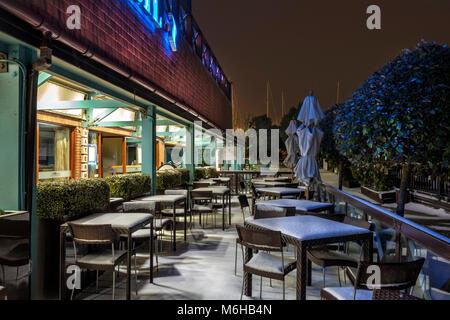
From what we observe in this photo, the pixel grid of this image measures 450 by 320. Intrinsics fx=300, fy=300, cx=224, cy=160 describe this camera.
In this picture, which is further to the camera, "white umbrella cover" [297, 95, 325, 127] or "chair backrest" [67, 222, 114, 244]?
"white umbrella cover" [297, 95, 325, 127]

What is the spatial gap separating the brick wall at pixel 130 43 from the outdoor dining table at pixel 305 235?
3.14m

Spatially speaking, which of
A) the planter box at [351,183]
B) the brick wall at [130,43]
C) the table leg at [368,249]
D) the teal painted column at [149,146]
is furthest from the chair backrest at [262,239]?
the planter box at [351,183]

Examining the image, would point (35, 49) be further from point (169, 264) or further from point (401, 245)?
point (401, 245)

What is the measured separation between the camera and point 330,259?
2994 mm

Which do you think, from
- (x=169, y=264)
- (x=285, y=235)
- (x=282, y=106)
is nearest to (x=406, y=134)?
(x=285, y=235)

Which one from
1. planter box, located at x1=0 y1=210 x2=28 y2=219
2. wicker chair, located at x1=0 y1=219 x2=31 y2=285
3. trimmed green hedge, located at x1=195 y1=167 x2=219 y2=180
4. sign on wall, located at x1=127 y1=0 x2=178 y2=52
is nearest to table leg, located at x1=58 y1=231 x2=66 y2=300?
wicker chair, located at x1=0 y1=219 x2=31 y2=285

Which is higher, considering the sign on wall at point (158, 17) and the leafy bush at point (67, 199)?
the sign on wall at point (158, 17)

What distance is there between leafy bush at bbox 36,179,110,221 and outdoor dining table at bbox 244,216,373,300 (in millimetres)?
2020

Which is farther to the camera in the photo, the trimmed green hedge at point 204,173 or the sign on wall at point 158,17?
the trimmed green hedge at point 204,173

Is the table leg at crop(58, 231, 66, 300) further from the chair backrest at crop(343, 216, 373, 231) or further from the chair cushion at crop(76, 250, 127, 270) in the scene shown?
the chair backrest at crop(343, 216, 373, 231)

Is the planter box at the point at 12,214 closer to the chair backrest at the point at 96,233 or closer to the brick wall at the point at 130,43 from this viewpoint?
the chair backrest at the point at 96,233

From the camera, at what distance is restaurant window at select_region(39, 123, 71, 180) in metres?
7.12

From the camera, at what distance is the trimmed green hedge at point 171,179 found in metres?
7.33

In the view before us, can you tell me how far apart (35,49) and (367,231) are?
3743 millimetres
